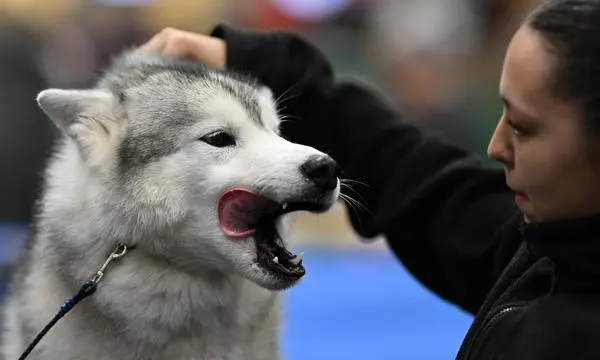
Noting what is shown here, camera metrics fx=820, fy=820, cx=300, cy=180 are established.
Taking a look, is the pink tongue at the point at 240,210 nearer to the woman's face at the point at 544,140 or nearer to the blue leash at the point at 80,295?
the blue leash at the point at 80,295

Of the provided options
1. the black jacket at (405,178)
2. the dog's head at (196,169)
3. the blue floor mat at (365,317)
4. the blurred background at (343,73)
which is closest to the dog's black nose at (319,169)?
the dog's head at (196,169)

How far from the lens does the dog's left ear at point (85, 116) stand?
1017 mm

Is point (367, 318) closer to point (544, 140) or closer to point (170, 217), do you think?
point (170, 217)

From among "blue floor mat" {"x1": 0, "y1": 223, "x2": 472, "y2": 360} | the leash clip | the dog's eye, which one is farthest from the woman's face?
"blue floor mat" {"x1": 0, "y1": 223, "x2": 472, "y2": 360}

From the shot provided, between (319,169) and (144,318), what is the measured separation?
0.28 m

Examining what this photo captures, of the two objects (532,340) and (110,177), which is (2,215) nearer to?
(110,177)

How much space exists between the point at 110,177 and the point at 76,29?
3178mm

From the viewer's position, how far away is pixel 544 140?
71 cm

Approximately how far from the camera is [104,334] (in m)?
0.99

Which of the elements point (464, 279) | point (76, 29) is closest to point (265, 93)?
point (464, 279)

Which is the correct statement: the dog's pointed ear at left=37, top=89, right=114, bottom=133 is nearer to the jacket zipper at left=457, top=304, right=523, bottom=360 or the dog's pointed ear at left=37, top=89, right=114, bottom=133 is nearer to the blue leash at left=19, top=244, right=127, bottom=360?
the blue leash at left=19, top=244, right=127, bottom=360

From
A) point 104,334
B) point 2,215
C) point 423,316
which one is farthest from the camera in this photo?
point 2,215

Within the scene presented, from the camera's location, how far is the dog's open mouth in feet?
3.10

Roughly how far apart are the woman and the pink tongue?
26 centimetres
